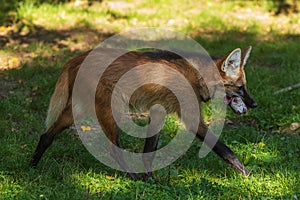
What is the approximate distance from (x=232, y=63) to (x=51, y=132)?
1464mm

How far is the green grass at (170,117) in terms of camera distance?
12.5 feet

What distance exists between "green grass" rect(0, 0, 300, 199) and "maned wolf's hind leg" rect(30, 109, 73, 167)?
Answer: 8cm

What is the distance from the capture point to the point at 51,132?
4.12 metres

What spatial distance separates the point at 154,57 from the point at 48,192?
1303 millimetres

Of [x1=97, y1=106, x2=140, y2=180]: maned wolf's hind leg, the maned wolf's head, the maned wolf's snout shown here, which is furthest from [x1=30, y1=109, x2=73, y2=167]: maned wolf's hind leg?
the maned wolf's snout

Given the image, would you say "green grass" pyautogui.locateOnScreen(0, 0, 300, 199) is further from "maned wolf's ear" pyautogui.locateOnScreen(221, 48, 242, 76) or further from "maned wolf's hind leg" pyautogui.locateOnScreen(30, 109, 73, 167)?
"maned wolf's ear" pyautogui.locateOnScreen(221, 48, 242, 76)

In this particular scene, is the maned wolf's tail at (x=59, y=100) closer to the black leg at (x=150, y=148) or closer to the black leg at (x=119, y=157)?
the black leg at (x=119, y=157)

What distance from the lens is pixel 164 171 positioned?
4078 millimetres

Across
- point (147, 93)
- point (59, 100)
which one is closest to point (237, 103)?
point (147, 93)

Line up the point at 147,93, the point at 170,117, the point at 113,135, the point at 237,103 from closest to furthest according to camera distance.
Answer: the point at 113,135 → the point at 147,93 → the point at 237,103 → the point at 170,117

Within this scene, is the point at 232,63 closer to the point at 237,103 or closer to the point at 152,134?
the point at 237,103

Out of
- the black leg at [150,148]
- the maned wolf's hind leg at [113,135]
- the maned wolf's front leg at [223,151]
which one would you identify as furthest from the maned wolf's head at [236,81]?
the maned wolf's hind leg at [113,135]

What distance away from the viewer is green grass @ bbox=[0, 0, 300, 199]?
382cm

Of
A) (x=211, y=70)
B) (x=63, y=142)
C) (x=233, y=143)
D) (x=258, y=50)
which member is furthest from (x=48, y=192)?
(x=258, y=50)
